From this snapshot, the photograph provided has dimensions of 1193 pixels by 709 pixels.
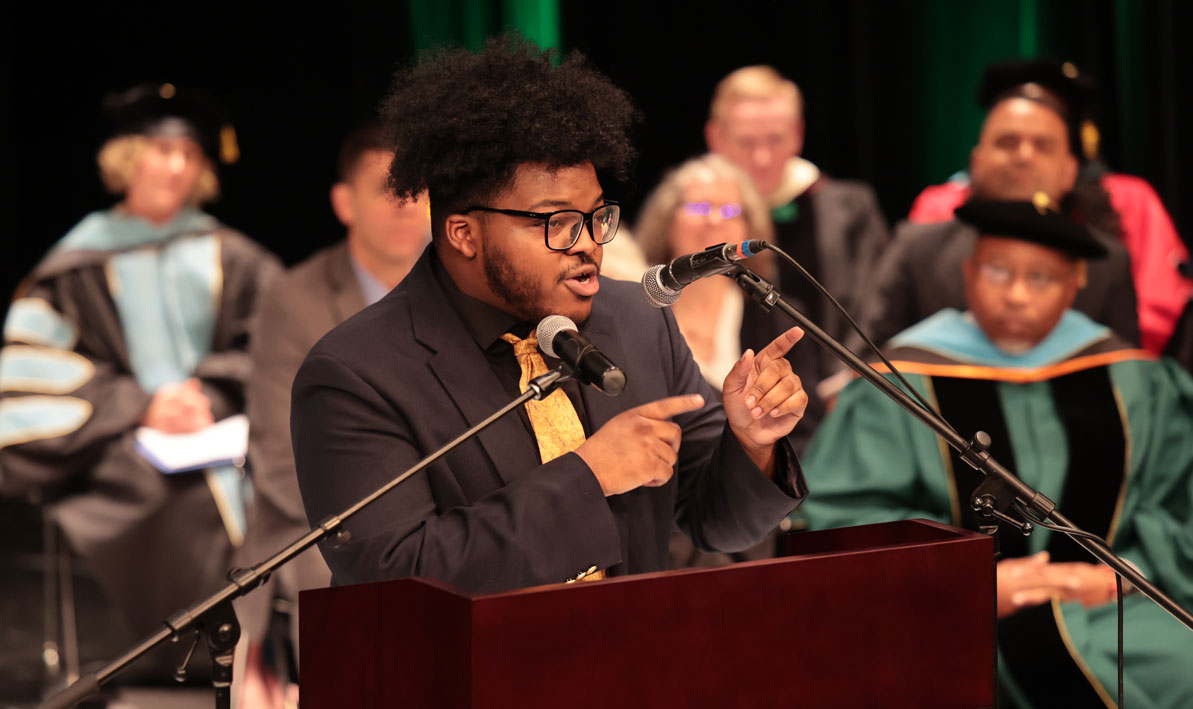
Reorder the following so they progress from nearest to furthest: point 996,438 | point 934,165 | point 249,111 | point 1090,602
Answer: point 1090,602
point 996,438
point 249,111
point 934,165

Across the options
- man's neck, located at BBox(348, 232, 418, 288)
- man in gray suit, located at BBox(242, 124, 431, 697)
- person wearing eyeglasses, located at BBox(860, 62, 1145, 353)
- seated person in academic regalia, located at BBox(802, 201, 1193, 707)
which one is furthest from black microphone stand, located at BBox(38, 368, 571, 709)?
person wearing eyeglasses, located at BBox(860, 62, 1145, 353)

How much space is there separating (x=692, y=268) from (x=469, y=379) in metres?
0.44

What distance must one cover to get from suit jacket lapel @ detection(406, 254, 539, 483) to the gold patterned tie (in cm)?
3

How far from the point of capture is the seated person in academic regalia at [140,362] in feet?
17.6

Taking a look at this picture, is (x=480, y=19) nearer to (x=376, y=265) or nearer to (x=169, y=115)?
(x=169, y=115)

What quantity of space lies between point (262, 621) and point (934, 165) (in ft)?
13.0

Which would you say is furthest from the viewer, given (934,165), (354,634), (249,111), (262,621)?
(934,165)

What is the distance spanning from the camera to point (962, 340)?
4.27 m

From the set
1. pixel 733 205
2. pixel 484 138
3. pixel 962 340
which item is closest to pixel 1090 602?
pixel 962 340

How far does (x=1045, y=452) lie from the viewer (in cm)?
411

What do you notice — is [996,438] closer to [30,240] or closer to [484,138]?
[484,138]

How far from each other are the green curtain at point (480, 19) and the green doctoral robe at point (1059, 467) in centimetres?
297

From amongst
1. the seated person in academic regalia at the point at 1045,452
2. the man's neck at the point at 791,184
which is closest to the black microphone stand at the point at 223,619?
the seated person in academic regalia at the point at 1045,452

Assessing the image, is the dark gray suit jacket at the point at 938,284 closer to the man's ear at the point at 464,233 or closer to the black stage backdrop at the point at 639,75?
the black stage backdrop at the point at 639,75
